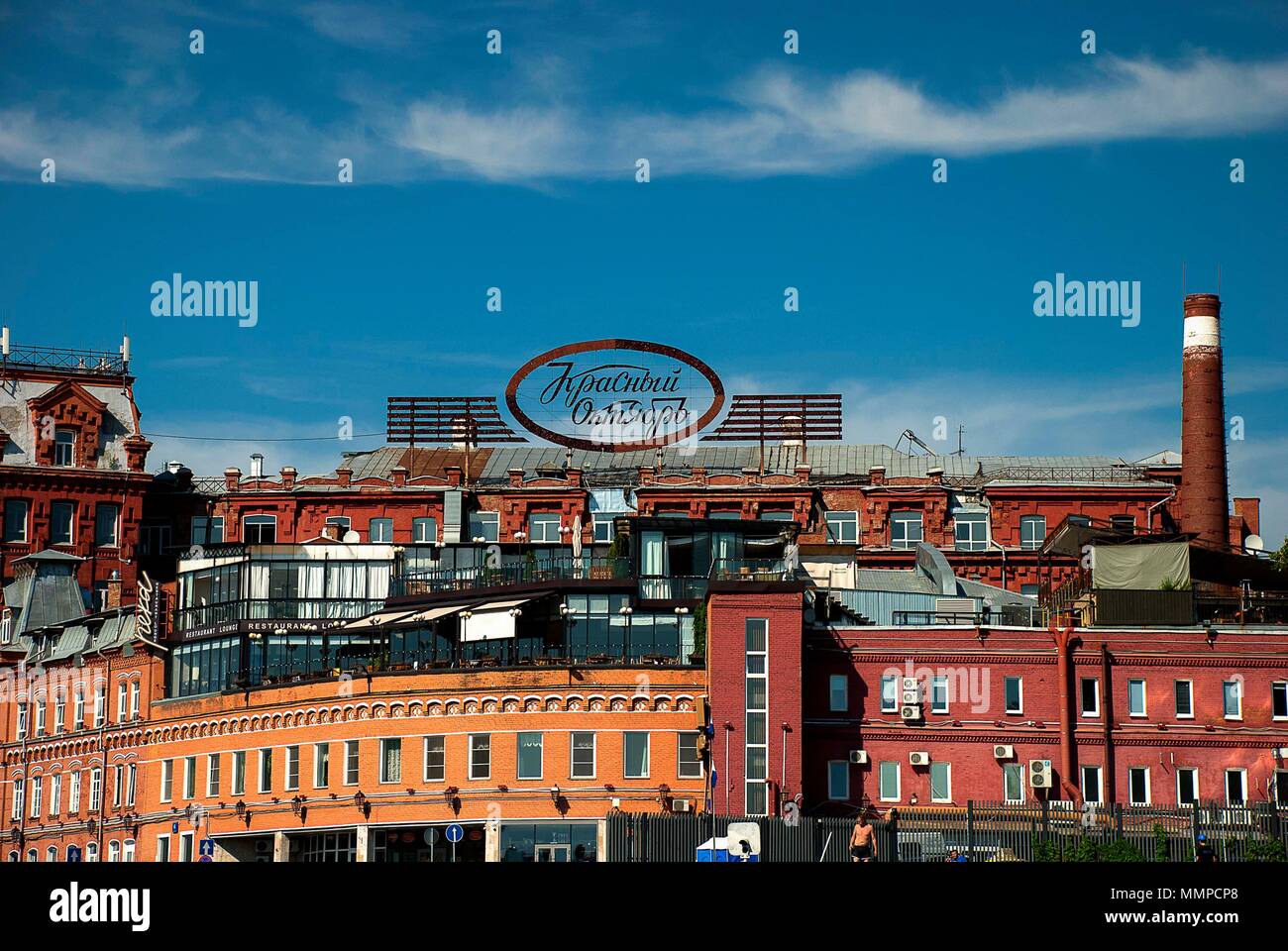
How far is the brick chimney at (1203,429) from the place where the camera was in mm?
99875

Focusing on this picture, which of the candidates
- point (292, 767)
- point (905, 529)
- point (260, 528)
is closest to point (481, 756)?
point (292, 767)

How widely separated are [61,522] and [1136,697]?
58427mm

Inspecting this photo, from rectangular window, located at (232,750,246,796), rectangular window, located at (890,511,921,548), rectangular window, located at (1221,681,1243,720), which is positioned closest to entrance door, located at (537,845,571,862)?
rectangular window, located at (232,750,246,796)

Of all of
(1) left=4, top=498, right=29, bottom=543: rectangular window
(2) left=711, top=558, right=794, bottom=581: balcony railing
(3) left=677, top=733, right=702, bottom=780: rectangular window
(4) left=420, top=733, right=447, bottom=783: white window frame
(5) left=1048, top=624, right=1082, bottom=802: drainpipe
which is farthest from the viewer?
(1) left=4, top=498, right=29, bottom=543: rectangular window

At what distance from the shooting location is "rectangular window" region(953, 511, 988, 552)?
104938mm

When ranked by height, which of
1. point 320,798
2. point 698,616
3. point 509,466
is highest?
point 509,466

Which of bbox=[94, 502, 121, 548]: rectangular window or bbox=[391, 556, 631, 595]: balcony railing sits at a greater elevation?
bbox=[94, 502, 121, 548]: rectangular window

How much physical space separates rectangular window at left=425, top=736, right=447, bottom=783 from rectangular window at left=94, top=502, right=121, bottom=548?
3649 centimetres

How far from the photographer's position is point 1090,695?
74938mm

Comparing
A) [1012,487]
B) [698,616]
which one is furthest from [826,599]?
[1012,487]

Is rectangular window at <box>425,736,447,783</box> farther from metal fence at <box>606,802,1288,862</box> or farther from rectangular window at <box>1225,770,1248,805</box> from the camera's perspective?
rectangular window at <box>1225,770,1248,805</box>

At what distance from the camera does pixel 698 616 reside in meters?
79.9
